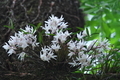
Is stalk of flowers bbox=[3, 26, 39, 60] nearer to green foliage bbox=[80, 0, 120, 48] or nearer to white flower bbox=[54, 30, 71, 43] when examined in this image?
white flower bbox=[54, 30, 71, 43]

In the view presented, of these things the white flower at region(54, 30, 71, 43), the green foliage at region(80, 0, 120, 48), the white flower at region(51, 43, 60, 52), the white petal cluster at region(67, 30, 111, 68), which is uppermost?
the green foliage at region(80, 0, 120, 48)

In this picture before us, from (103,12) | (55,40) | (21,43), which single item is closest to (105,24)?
(103,12)

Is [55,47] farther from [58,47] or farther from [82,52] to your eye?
[82,52]

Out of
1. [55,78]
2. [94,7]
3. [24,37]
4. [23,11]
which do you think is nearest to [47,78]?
[55,78]

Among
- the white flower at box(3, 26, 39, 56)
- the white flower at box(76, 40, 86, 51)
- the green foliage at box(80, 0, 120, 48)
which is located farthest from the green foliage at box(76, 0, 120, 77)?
the white flower at box(3, 26, 39, 56)

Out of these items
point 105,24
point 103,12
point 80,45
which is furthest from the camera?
point 105,24

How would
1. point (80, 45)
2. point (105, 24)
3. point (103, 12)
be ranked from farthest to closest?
point (105, 24) < point (103, 12) < point (80, 45)

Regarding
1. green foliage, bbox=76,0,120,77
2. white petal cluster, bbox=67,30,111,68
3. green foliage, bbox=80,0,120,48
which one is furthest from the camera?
green foliage, bbox=80,0,120,48

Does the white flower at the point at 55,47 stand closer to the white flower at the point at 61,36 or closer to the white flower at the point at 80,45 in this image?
the white flower at the point at 61,36

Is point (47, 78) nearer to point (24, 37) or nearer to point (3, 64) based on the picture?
point (24, 37)

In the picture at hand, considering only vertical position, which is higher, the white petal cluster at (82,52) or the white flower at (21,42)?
the white flower at (21,42)

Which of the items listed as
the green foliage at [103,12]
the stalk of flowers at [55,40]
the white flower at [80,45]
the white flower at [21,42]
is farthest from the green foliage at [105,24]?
the white flower at [21,42]
